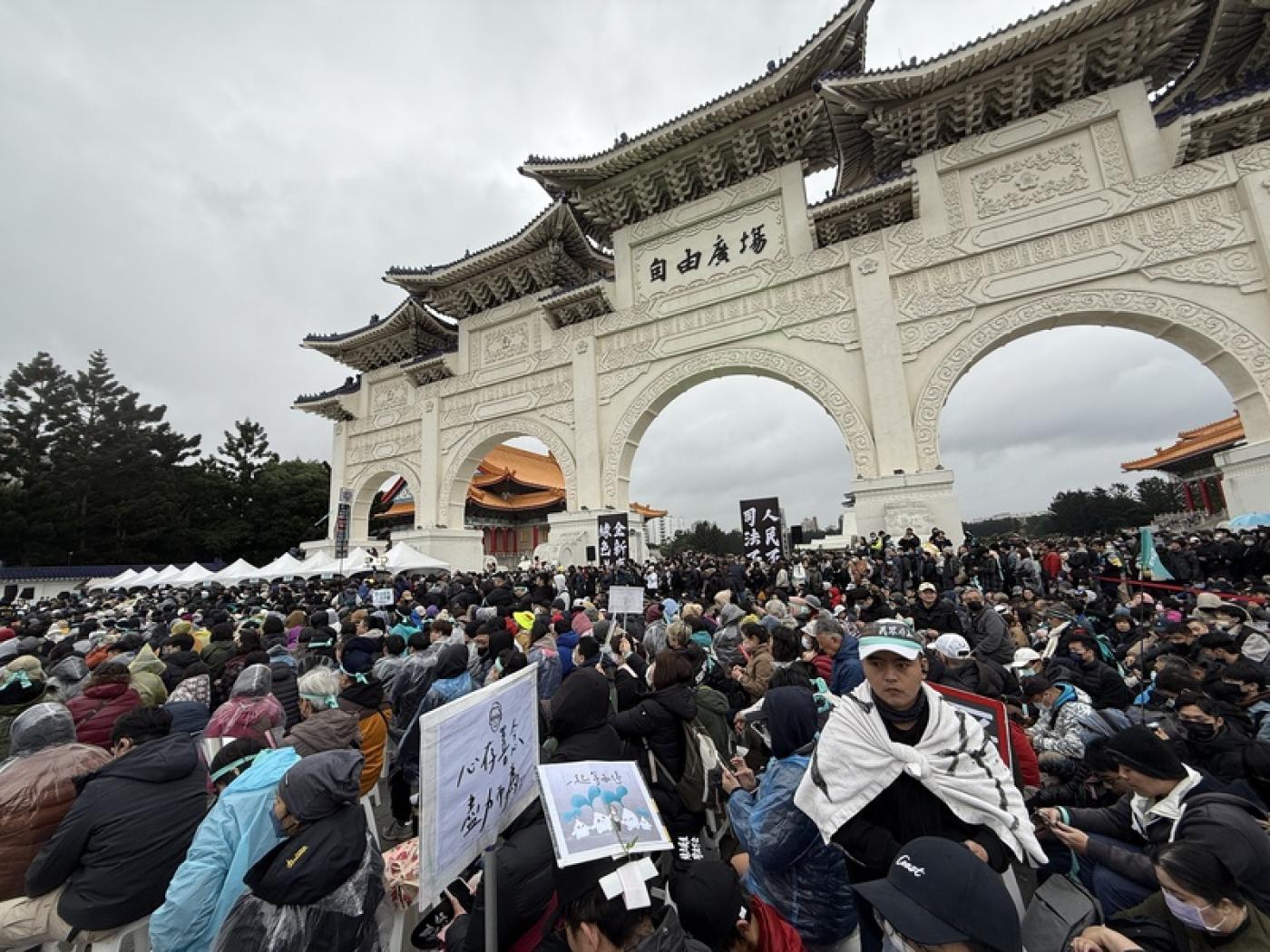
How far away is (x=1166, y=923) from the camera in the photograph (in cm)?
139

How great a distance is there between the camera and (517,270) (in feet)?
52.9

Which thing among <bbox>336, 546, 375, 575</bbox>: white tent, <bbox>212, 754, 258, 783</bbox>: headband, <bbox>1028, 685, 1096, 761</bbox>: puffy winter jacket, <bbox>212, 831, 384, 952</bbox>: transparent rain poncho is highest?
<bbox>336, 546, 375, 575</bbox>: white tent

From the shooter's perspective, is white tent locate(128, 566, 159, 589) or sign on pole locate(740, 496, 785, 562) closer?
sign on pole locate(740, 496, 785, 562)

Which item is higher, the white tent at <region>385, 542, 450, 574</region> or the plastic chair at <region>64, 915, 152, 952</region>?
the white tent at <region>385, 542, 450, 574</region>

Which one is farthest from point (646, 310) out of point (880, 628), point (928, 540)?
point (880, 628)

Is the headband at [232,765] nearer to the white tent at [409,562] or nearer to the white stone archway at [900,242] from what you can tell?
the white stone archway at [900,242]

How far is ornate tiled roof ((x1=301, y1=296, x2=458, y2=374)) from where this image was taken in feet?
59.0

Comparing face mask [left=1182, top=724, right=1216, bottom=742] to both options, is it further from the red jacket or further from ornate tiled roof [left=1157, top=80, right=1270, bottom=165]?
ornate tiled roof [left=1157, top=80, right=1270, bottom=165]

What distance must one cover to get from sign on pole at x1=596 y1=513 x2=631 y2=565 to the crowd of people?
26.8ft

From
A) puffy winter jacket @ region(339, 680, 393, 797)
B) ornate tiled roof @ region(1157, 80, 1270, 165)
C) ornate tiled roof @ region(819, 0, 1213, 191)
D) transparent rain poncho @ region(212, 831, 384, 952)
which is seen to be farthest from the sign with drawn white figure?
ornate tiled roof @ region(1157, 80, 1270, 165)

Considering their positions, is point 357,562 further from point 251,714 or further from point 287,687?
point 251,714

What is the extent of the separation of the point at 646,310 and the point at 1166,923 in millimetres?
13691

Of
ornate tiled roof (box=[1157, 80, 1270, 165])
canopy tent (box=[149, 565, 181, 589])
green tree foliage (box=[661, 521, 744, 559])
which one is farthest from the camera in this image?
green tree foliage (box=[661, 521, 744, 559])

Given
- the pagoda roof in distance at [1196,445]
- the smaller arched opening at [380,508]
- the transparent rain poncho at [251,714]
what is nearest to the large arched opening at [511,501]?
the smaller arched opening at [380,508]
